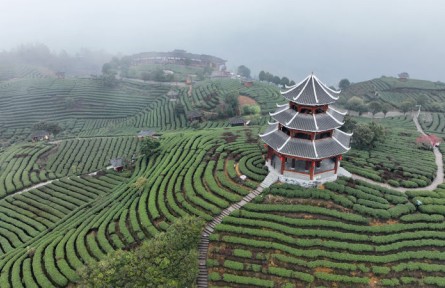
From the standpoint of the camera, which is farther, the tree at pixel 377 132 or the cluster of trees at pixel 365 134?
the tree at pixel 377 132

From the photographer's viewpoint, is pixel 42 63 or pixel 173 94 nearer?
pixel 173 94

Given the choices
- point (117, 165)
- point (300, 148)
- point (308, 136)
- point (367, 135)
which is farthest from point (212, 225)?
point (367, 135)

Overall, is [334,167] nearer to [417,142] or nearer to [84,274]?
[417,142]

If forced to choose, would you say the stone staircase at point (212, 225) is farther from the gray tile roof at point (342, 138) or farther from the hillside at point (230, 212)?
the gray tile roof at point (342, 138)

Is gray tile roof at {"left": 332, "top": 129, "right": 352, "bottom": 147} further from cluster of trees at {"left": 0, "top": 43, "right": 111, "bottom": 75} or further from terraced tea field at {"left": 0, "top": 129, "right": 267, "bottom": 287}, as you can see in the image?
cluster of trees at {"left": 0, "top": 43, "right": 111, "bottom": 75}

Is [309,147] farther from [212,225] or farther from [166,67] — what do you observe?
[166,67]

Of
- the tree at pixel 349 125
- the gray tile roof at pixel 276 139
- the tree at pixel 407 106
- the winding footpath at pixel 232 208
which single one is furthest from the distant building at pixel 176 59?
the winding footpath at pixel 232 208
